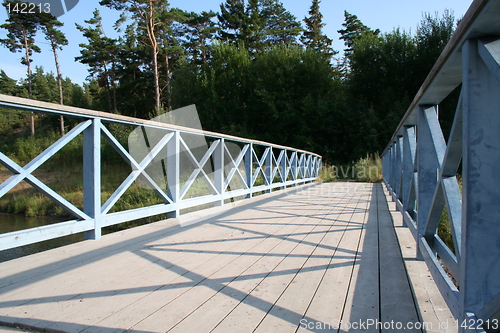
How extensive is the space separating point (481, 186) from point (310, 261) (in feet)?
3.59

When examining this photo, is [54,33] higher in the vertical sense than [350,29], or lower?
lower

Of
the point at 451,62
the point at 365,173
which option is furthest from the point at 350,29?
the point at 451,62

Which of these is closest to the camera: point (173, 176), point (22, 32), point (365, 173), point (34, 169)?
point (34, 169)

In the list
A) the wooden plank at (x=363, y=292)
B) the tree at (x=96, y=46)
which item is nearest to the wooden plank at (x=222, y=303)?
the wooden plank at (x=363, y=292)

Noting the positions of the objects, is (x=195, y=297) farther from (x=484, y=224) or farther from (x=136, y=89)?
(x=136, y=89)

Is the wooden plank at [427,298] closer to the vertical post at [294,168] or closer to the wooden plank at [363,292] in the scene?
the wooden plank at [363,292]

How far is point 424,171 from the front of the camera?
1717 mm

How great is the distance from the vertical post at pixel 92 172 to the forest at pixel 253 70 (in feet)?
43.9

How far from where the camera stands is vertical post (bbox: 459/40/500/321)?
0.86 meters

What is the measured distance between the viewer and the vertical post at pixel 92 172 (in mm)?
2111

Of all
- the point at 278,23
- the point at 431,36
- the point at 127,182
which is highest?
the point at 278,23

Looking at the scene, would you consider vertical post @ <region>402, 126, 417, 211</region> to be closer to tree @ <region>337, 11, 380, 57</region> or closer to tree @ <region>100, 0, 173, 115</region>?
tree @ <region>100, 0, 173, 115</region>

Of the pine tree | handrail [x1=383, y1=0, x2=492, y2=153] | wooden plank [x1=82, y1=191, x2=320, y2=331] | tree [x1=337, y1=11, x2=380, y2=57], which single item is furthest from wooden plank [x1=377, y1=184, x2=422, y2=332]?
tree [x1=337, y1=11, x2=380, y2=57]

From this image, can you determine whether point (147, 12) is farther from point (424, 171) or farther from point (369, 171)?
point (424, 171)
